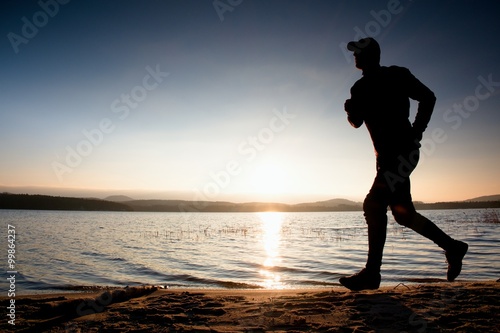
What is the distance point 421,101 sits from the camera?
387 centimetres

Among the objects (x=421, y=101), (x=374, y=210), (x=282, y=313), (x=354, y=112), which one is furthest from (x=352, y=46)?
(x=282, y=313)

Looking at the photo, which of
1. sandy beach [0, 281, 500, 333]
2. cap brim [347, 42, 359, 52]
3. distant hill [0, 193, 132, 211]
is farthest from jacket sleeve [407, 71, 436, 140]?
distant hill [0, 193, 132, 211]

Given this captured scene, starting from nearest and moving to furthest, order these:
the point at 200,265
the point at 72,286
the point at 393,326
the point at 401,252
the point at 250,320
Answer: the point at 393,326 < the point at 250,320 < the point at 72,286 < the point at 200,265 < the point at 401,252

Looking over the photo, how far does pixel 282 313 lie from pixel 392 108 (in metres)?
2.91

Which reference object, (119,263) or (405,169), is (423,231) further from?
(119,263)

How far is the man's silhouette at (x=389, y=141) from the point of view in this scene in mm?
3850

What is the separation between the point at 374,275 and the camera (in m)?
4.13

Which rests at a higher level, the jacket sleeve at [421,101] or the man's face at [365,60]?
the man's face at [365,60]

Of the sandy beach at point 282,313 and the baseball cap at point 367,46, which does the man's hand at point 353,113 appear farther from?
the sandy beach at point 282,313

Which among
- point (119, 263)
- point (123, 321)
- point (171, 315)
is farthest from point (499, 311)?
point (119, 263)

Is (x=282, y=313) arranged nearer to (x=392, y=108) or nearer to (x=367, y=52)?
(x=392, y=108)

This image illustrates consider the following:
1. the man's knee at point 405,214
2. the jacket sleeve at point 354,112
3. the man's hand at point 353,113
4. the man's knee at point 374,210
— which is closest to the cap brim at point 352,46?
the jacket sleeve at point 354,112

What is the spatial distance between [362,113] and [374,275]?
2.14 m

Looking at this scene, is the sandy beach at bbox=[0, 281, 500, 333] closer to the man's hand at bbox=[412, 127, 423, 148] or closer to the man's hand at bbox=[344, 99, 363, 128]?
the man's hand at bbox=[412, 127, 423, 148]
